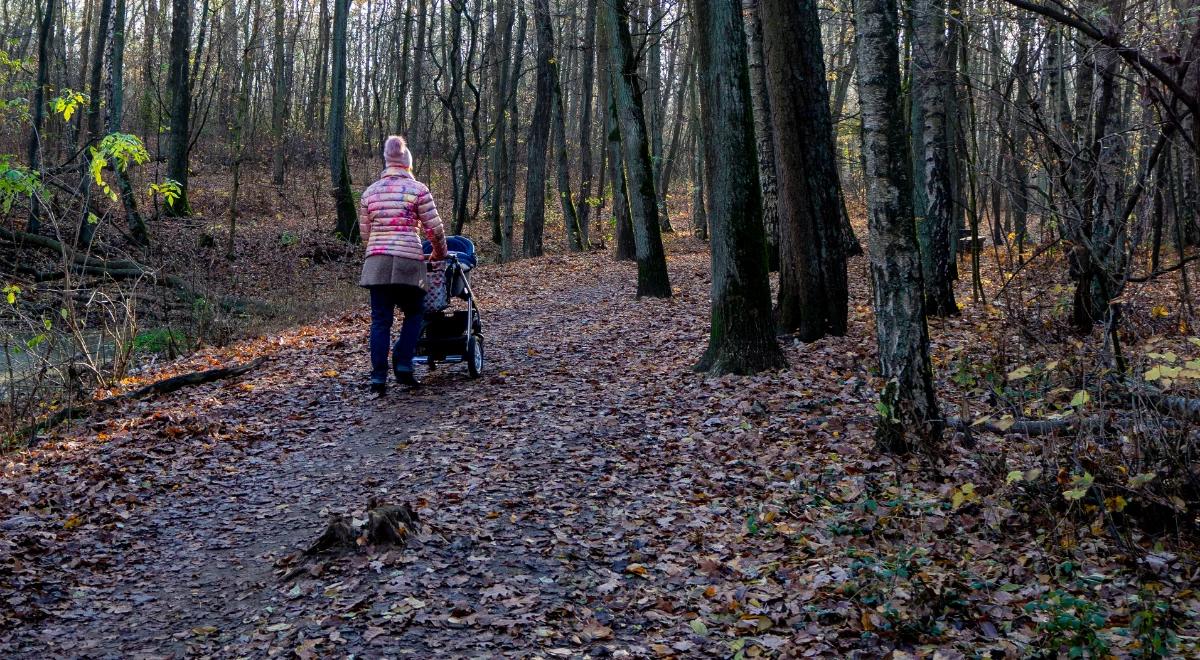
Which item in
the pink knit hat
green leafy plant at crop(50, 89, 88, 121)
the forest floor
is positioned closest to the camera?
the forest floor

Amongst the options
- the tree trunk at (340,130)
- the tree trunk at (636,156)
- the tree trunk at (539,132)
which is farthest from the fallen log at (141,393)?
the tree trunk at (539,132)

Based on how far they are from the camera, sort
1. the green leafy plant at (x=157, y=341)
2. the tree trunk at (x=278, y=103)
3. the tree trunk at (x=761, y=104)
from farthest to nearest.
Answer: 1. the tree trunk at (x=278, y=103)
2. the green leafy plant at (x=157, y=341)
3. the tree trunk at (x=761, y=104)

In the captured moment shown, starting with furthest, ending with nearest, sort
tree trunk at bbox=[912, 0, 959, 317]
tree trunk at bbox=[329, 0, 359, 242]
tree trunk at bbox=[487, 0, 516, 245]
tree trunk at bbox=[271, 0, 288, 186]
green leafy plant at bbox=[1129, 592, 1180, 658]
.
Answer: tree trunk at bbox=[271, 0, 288, 186]
tree trunk at bbox=[487, 0, 516, 245]
tree trunk at bbox=[329, 0, 359, 242]
tree trunk at bbox=[912, 0, 959, 317]
green leafy plant at bbox=[1129, 592, 1180, 658]

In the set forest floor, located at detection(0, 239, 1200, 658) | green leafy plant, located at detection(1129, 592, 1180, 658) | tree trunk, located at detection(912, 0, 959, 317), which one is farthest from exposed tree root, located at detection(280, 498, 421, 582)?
tree trunk, located at detection(912, 0, 959, 317)

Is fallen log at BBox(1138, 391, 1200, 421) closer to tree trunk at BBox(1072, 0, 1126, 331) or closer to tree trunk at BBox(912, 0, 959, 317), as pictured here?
tree trunk at BBox(1072, 0, 1126, 331)

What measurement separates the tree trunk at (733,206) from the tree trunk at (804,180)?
53.0 inches

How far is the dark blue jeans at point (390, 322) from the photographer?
8.84m

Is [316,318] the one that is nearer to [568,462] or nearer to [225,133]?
[568,462]

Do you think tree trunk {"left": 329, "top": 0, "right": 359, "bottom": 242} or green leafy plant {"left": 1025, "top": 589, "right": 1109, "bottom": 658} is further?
tree trunk {"left": 329, "top": 0, "right": 359, "bottom": 242}

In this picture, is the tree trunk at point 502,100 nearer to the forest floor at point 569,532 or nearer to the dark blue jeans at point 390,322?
the dark blue jeans at point 390,322

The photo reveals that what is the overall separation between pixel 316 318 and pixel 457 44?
998cm

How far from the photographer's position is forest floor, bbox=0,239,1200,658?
446 centimetres

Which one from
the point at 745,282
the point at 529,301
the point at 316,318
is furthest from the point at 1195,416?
the point at 316,318

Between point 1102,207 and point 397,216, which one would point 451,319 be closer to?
point 397,216
